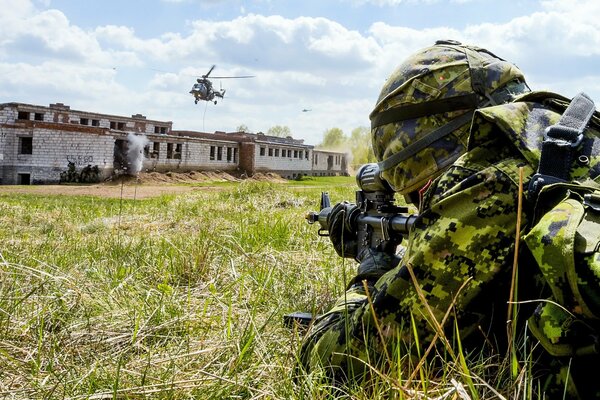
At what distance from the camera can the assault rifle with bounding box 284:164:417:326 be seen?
8.70 ft

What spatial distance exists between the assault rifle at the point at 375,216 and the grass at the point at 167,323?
1.08 ft

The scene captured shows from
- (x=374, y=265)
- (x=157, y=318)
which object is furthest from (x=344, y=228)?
(x=157, y=318)

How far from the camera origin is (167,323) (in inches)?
91.7

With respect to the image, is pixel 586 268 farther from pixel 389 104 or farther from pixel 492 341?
pixel 389 104

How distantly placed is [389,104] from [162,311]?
1381 mm

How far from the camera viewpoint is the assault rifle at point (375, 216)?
2652 mm

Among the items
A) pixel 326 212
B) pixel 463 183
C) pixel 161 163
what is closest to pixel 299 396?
pixel 463 183

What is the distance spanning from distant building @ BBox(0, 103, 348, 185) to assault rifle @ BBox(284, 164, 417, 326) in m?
30.0

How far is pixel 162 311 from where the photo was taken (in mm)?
2594

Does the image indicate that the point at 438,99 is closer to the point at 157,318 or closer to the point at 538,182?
the point at 538,182

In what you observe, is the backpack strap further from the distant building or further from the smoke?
the smoke

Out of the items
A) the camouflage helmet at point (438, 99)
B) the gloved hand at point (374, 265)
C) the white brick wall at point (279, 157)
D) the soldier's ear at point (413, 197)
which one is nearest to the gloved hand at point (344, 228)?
the gloved hand at point (374, 265)

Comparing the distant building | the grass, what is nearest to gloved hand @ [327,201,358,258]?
the grass

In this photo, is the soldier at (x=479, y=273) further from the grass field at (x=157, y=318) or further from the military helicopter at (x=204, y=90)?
the military helicopter at (x=204, y=90)
